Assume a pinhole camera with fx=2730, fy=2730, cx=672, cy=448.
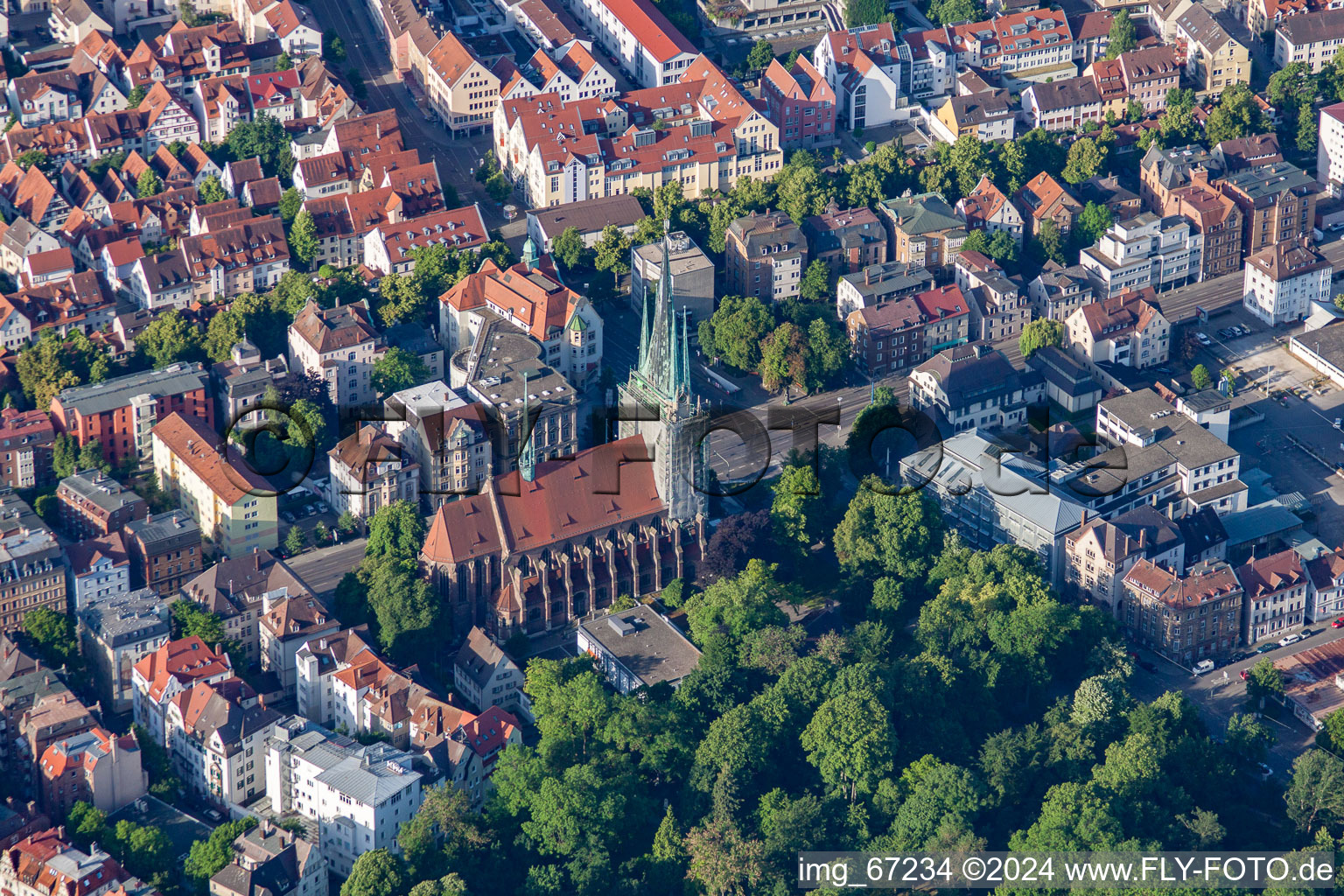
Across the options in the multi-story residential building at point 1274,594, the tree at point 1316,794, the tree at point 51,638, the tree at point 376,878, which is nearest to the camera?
the tree at point 376,878

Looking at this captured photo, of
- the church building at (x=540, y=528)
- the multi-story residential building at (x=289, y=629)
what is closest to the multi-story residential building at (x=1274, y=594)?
the church building at (x=540, y=528)

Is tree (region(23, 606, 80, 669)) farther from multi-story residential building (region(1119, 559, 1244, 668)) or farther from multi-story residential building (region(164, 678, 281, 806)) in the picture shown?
multi-story residential building (region(1119, 559, 1244, 668))

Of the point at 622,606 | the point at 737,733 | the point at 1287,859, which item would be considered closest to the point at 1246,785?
the point at 1287,859

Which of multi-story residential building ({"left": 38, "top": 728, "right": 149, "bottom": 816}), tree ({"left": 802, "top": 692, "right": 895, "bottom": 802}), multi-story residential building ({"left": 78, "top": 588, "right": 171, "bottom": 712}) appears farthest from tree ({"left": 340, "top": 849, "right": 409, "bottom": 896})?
tree ({"left": 802, "top": 692, "right": 895, "bottom": 802})

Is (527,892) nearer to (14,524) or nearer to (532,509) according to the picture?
(532,509)

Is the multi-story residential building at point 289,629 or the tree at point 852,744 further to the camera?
the multi-story residential building at point 289,629

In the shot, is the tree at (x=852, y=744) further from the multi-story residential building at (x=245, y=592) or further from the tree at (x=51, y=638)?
the tree at (x=51, y=638)

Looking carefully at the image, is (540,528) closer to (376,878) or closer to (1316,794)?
(376,878)
